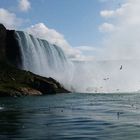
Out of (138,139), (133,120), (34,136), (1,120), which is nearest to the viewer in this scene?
(138,139)

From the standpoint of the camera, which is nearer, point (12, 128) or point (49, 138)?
point (49, 138)

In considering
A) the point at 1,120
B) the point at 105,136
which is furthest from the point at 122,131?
the point at 1,120

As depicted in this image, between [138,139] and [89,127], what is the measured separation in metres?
12.8

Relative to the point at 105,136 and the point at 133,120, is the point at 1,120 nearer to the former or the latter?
the point at 133,120

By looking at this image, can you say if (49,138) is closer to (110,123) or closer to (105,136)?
(105,136)

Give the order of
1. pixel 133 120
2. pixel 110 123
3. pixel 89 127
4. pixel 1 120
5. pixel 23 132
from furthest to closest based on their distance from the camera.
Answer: pixel 1 120 < pixel 133 120 < pixel 110 123 < pixel 89 127 < pixel 23 132

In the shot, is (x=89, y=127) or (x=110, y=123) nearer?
(x=89, y=127)

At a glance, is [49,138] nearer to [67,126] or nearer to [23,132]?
[23,132]

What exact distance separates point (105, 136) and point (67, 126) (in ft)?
38.8

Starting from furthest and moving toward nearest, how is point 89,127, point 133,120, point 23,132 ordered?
1. point 133,120
2. point 89,127
3. point 23,132

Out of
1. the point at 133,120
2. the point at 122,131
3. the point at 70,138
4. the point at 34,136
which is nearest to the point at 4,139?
the point at 34,136

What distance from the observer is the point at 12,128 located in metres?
59.6

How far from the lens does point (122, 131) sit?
53.5 meters

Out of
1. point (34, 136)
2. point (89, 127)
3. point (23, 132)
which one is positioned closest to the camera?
point (34, 136)
